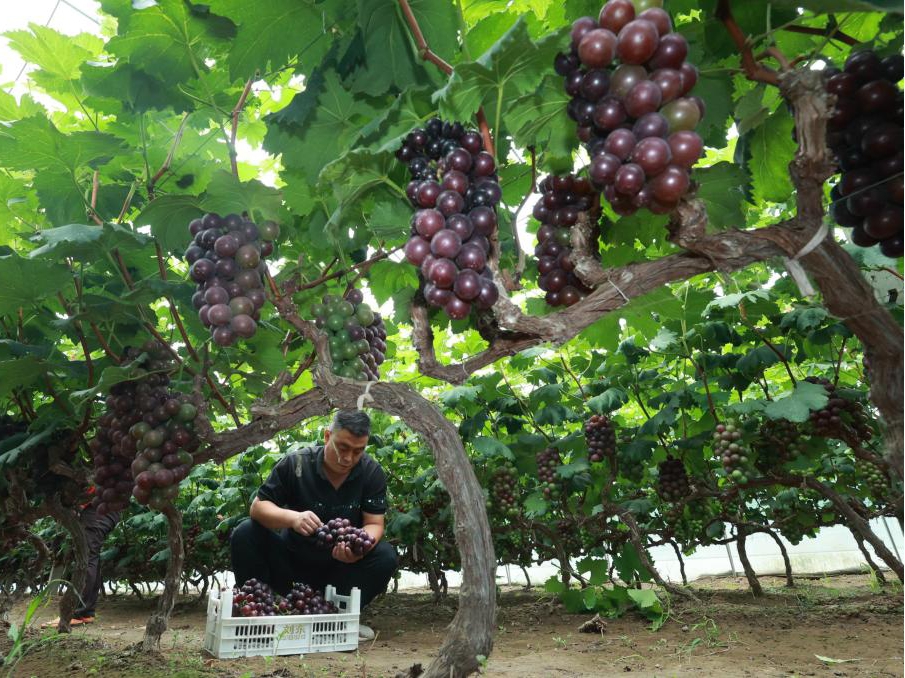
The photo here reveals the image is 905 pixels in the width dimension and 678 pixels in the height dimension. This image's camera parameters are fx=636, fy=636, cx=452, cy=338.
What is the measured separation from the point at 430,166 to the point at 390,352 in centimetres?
329

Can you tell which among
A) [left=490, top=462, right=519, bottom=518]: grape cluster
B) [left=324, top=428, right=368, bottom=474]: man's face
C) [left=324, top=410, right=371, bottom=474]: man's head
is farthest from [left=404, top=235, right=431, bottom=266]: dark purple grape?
[left=490, top=462, right=519, bottom=518]: grape cluster

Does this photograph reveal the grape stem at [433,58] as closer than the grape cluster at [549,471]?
Yes

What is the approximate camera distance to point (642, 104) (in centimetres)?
128

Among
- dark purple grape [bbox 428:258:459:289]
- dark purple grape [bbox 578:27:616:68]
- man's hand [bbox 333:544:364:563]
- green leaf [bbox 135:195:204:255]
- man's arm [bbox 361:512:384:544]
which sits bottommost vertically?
man's hand [bbox 333:544:364:563]

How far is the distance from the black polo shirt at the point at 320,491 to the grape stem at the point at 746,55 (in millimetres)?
3598

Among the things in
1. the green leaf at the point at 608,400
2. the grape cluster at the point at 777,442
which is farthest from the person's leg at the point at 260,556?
the grape cluster at the point at 777,442

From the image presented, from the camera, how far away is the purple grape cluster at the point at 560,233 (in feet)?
5.88

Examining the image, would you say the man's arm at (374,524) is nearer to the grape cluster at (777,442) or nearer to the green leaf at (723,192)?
the grape cluster at (777,442)

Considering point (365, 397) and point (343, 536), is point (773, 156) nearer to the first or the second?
point (365, 397)

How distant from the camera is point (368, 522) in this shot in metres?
4.52

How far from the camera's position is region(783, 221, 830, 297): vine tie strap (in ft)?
4.74

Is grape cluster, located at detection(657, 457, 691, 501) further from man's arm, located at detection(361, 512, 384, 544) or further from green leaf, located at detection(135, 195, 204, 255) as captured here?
green leaf, located at detection(135, 195, 204, 255)

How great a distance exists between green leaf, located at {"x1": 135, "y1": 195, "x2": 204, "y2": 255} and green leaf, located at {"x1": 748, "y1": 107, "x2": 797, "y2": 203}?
6.53 ft

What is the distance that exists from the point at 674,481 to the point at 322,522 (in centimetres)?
275
